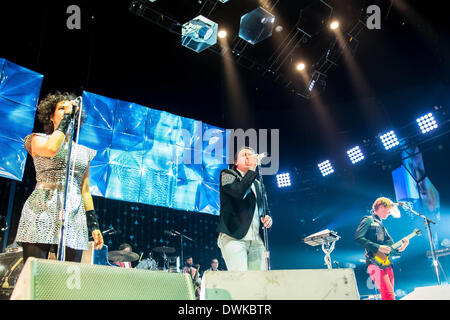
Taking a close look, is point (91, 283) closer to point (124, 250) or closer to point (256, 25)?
point (124, 250)

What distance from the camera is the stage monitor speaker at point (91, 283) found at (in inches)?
57.8

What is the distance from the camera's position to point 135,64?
28.6 feet

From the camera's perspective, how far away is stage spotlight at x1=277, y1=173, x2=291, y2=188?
421 inches

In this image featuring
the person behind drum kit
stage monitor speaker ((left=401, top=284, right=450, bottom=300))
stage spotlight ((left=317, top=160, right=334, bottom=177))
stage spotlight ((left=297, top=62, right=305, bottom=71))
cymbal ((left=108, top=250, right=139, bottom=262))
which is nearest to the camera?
stage monitor speaker ((left=401, top=284, right=450, bottom=300))

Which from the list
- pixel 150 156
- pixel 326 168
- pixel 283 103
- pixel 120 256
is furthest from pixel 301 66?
pixel 120 256

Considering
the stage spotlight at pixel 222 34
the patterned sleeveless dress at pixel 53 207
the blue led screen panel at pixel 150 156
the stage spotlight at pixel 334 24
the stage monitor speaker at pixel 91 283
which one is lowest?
the stage monitor speaker at pixel 91 283

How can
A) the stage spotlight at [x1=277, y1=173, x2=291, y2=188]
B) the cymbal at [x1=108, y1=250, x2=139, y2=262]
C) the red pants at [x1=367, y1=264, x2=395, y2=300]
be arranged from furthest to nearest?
the stage spotlight at [x1=277, y1=173, x2=291, y2=188]
the cymbal at [x1=108, y1=250, x2=139, y2=262]
the red pants at [x1=367, y1=264, x2=395, y2=300]

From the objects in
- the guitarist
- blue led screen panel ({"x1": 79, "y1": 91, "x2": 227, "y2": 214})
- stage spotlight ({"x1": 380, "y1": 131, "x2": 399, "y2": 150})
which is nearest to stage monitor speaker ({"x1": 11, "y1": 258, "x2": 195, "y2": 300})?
the guitarist

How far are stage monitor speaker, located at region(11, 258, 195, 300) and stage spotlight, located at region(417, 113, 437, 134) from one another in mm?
7897

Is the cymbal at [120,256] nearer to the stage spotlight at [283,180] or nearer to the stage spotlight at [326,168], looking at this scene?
the stage spotlight at [283,180]

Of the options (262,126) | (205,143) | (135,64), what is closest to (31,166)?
(135,64)

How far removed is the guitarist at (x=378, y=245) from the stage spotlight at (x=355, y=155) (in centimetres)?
432

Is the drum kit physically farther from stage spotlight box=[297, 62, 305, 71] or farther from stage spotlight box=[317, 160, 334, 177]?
stage spotlight box=[297, 62, 305, 71]

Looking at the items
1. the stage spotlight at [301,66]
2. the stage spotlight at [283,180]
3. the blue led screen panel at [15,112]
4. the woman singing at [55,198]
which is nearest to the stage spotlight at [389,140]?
the stage spotlight at [301,66]
